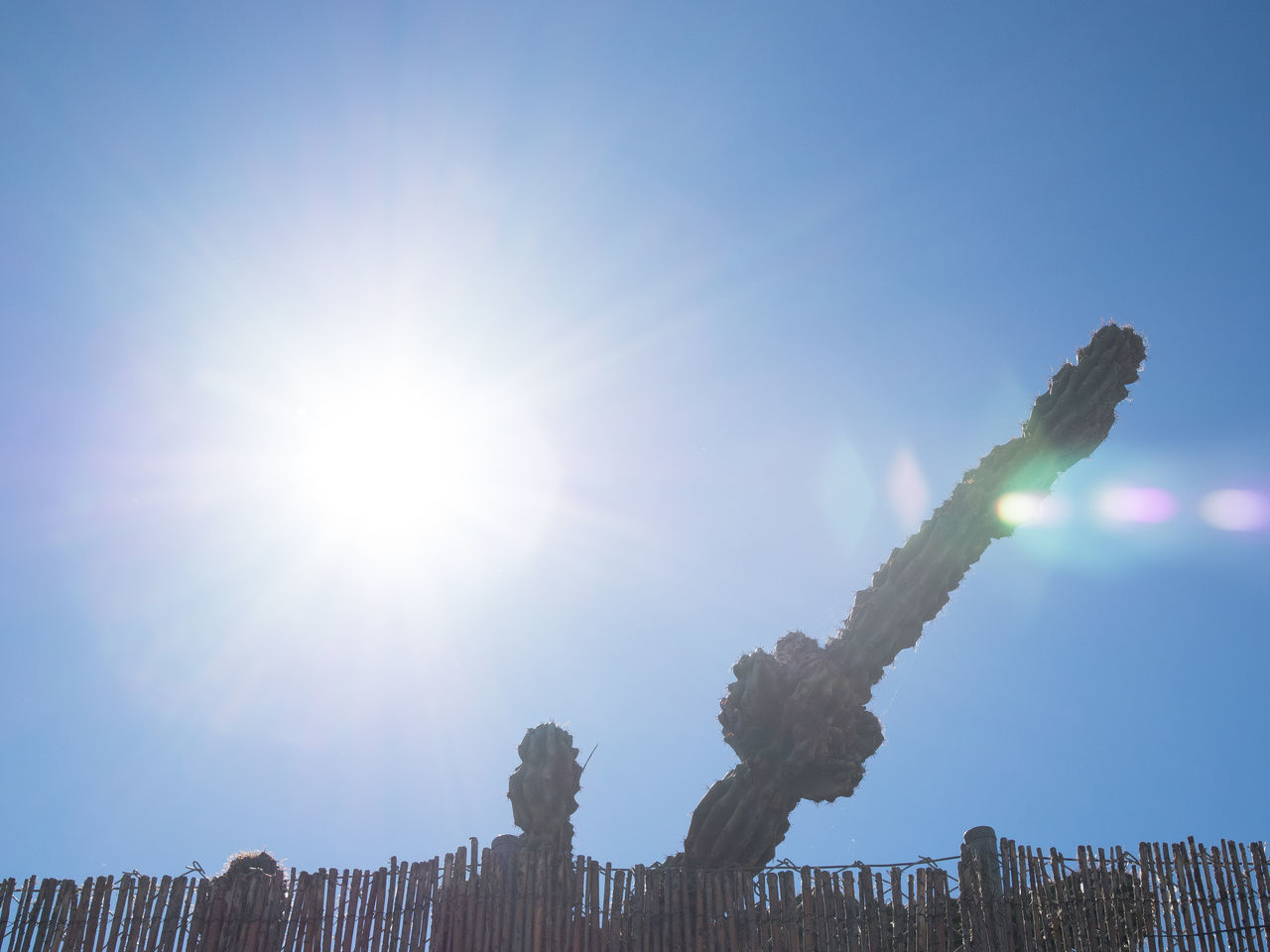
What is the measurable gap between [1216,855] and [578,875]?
421cm

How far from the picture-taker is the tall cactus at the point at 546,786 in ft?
26.6

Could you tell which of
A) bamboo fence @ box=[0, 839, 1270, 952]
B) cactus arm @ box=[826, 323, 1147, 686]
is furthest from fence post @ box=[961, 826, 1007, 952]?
cactus arm @ box=[826, 323, 1147, 686]

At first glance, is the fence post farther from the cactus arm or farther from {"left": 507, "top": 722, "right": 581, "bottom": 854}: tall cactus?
{"left": 507, "top": 722, "right": 581, "bottom": 854}: tall cactus

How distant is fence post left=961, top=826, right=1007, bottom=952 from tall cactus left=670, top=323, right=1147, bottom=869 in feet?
6.54

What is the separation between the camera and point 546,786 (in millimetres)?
8172

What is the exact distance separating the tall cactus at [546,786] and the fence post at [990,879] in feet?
9.18

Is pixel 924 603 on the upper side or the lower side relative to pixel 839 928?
upper

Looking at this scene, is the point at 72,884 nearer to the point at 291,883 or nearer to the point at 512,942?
the point at 291,883

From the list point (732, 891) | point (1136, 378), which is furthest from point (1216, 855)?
point (1136, 378)

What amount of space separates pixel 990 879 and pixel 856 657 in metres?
2.78

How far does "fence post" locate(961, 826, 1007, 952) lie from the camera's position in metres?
7.10

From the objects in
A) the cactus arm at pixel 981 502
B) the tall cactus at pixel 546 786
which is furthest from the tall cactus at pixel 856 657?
the tall cactus at pixel 546 786

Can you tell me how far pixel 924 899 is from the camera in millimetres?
7176

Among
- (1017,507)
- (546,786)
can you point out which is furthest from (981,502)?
(546,786)
